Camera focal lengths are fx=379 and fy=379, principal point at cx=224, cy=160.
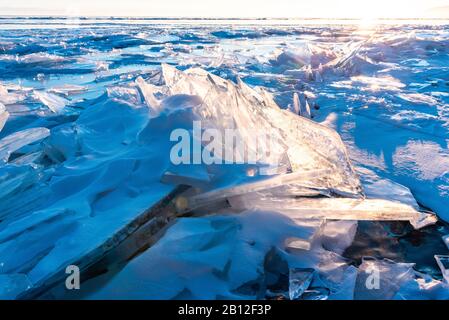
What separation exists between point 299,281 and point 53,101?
14.7 feet

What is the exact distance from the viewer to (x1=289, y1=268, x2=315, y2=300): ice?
1533 mm

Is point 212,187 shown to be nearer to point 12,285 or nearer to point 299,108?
point 12,285

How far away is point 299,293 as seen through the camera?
5.03 ft

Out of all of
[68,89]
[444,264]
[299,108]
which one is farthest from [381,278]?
[68,89]

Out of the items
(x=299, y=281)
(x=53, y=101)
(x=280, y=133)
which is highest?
(x=280, y=133)

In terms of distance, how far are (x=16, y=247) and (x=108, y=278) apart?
53cm

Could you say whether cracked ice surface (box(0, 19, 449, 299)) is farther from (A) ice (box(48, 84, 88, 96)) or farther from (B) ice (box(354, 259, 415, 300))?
(A) ice (box(48, 84, 88, 96))

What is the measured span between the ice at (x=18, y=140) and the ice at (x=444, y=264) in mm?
2971

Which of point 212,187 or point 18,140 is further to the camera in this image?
point 18,140

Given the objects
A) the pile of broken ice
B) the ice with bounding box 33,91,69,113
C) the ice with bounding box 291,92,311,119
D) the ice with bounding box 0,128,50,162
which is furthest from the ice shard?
the ice with bounding box 33,91,69,113

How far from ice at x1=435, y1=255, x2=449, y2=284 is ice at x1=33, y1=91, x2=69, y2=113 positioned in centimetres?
430

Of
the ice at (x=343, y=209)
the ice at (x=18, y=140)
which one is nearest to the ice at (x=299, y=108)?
the ice at (x=343, y=209)

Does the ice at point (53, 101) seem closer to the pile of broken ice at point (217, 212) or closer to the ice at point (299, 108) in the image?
the pile of broken ice at point (217, 212)

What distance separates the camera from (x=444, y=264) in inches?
67.7
